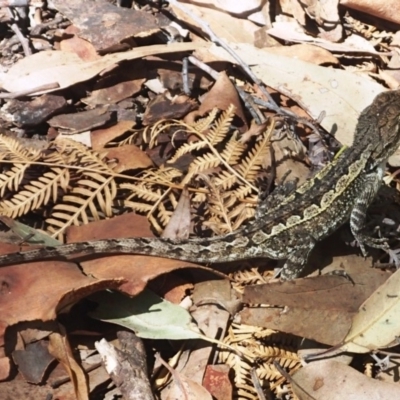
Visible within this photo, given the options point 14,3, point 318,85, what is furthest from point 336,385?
point 14,3

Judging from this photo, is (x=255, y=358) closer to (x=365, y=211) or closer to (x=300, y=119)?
(x=365, y=211)

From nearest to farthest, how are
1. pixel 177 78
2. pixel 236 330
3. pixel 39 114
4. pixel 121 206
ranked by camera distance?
pixel 236 330, pixel 121 206, pixel 39 114, pixel 177 78

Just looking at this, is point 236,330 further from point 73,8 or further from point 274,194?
point 73,8

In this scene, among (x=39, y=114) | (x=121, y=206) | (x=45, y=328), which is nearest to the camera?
(x=45, y=328)

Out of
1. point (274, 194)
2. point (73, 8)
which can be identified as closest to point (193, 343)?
point (274, 194)

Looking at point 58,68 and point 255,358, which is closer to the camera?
point 255,358

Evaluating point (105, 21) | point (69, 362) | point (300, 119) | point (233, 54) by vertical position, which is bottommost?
point (69, 362)
